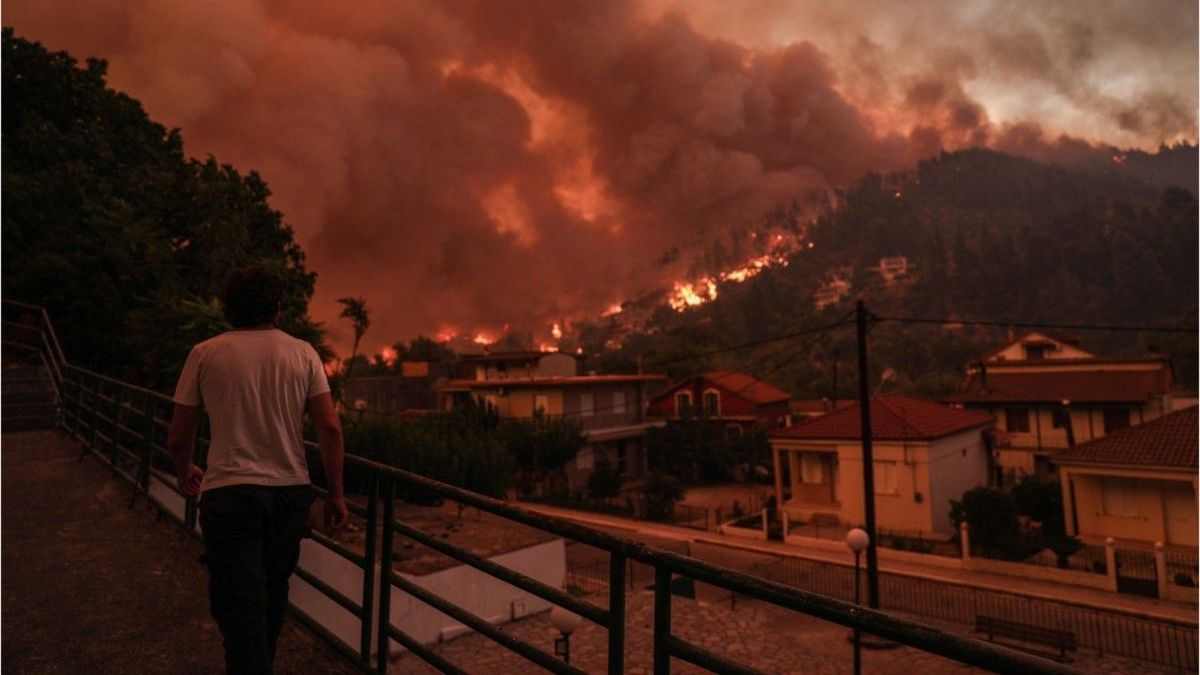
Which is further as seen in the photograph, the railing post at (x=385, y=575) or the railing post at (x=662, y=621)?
the railing post at (x=385, y=575)

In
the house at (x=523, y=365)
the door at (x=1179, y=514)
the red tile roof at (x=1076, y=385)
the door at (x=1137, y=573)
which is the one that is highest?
the house at (x=523, y=365)

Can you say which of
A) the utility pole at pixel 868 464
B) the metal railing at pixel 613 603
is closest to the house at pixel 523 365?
the utility pole at pixel 868 464

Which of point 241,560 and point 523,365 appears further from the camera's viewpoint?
point 523,365

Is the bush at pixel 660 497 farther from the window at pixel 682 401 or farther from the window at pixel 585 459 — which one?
the window at pixel 682 401

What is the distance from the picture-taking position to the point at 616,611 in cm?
228

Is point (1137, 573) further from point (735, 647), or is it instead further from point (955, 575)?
point (735, 647)

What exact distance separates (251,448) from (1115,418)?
39744 mm

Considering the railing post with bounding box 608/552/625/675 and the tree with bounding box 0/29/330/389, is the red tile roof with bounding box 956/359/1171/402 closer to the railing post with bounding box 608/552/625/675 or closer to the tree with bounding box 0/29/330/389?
the tree with bounding box 0/29/330/389

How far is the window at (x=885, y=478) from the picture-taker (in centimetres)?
2512

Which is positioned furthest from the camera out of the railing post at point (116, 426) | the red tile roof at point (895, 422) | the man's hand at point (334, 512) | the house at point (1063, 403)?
the house at point (1063, 403)

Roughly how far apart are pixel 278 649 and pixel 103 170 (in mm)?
22948

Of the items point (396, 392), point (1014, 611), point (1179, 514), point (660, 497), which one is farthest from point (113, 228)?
point (396, 392)

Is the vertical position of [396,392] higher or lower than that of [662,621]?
higher

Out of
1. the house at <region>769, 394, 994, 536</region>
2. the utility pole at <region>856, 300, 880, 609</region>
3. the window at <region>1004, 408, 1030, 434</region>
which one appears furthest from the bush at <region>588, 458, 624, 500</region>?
the window at <region>1004, 408, 1030, 434</region>
